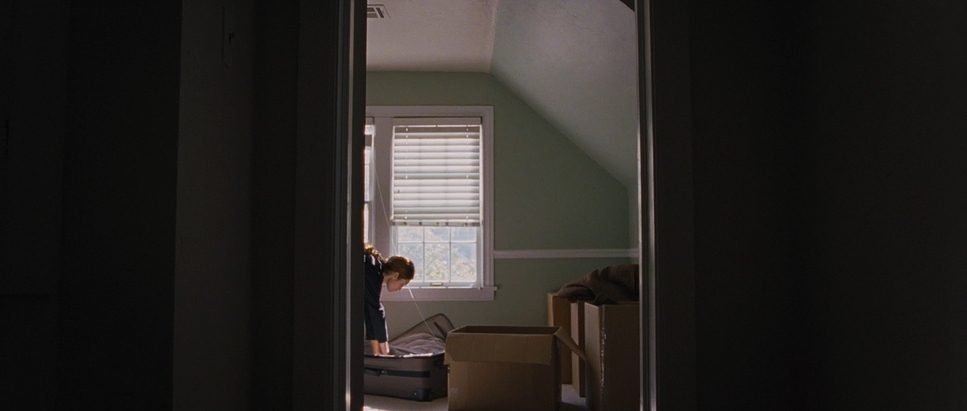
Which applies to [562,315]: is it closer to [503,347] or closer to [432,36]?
[503,347]

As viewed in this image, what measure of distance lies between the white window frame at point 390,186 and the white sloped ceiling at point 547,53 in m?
0.29

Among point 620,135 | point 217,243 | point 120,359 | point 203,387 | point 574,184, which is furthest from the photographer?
point 574,184

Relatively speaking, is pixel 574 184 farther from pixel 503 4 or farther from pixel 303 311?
pixel 303 311

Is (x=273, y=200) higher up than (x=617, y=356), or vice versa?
(x=273, y=200)

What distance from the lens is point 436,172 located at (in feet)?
18.5

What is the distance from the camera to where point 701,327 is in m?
2.14

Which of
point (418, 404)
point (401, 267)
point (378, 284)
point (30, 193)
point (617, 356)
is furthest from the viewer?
point (401, 267)

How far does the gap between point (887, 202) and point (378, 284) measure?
10.1ft

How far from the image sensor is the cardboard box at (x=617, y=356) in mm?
3633

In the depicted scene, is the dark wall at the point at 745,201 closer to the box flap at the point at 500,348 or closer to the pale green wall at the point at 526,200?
the box flap at the point at 500,348

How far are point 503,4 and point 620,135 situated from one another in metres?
0.98

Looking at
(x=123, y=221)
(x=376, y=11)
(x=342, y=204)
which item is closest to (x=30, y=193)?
(x=123, y=221)

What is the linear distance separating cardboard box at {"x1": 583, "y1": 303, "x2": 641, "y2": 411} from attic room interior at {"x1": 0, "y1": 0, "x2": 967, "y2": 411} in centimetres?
143

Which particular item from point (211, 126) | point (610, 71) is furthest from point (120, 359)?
point (610, 71)
